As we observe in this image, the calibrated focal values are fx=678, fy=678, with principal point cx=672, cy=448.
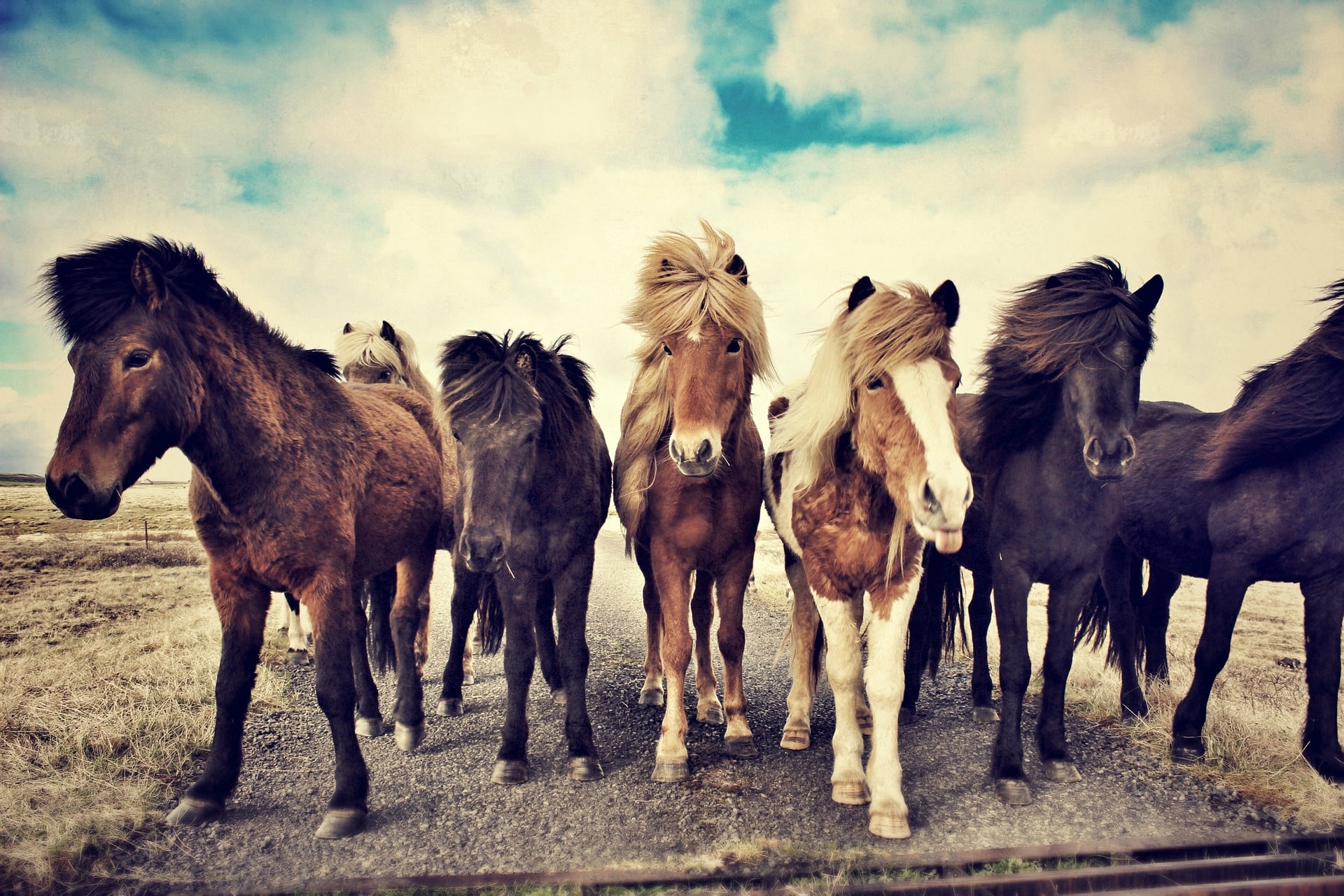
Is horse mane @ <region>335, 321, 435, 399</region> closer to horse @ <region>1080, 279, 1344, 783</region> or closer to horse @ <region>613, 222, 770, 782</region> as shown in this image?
horse @ <region>613, 222, 770, 782</region>

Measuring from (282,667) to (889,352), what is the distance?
20.2 feet

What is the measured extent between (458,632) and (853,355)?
3616 millimetres

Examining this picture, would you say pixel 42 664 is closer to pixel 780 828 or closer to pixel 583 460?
pixel 583 460

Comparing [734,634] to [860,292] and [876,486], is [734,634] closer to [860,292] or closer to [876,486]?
[876,486]

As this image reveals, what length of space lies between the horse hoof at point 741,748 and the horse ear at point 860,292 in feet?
9.31

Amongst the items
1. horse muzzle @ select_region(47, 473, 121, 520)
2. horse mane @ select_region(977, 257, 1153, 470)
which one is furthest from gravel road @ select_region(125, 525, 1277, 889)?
horse mane @ select_region(977, 257, 1153, 470)

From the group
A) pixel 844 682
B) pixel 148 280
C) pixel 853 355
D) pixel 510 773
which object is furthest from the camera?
pixel 510 773

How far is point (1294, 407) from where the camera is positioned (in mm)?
4059

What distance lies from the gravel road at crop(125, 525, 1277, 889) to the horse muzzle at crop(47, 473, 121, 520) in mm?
1590

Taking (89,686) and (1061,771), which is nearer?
(1061,771)

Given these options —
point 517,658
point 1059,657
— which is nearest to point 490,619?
point 517,658

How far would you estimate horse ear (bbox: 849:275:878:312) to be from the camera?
366 centimetres

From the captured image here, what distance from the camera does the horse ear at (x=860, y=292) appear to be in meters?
3.66

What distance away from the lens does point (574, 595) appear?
13.9 ft
